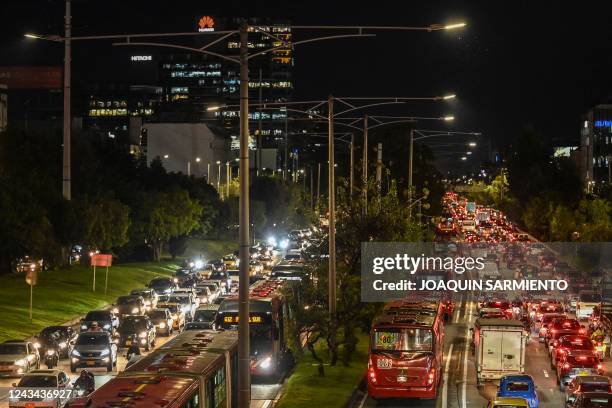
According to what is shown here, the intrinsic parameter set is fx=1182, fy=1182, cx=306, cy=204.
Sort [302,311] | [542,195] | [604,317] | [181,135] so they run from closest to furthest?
[302,311]
[604,317]
[542,195]
[181,135]

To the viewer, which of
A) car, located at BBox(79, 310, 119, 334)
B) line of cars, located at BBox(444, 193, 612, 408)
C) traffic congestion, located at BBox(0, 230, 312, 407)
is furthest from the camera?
car, located at BBox(79, 310, 119, 334)

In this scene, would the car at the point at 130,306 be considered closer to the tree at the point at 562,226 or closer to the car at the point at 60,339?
the car at the point at 60,339

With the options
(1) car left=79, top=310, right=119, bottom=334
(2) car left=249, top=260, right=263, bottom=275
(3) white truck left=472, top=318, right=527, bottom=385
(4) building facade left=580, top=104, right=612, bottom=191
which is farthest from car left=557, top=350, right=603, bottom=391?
(4) building facade left=580, top=104, right=612, bottom=191

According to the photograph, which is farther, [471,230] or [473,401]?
[471,230]

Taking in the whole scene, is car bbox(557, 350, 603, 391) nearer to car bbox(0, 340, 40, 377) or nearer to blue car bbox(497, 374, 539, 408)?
blue car bbox(497, 374, 539, 408)

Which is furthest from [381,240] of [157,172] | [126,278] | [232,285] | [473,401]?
[157,172]

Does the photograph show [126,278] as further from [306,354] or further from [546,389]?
[546,389]

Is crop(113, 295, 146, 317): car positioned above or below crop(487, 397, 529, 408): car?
below

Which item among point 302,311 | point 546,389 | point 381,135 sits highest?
point 381,135
